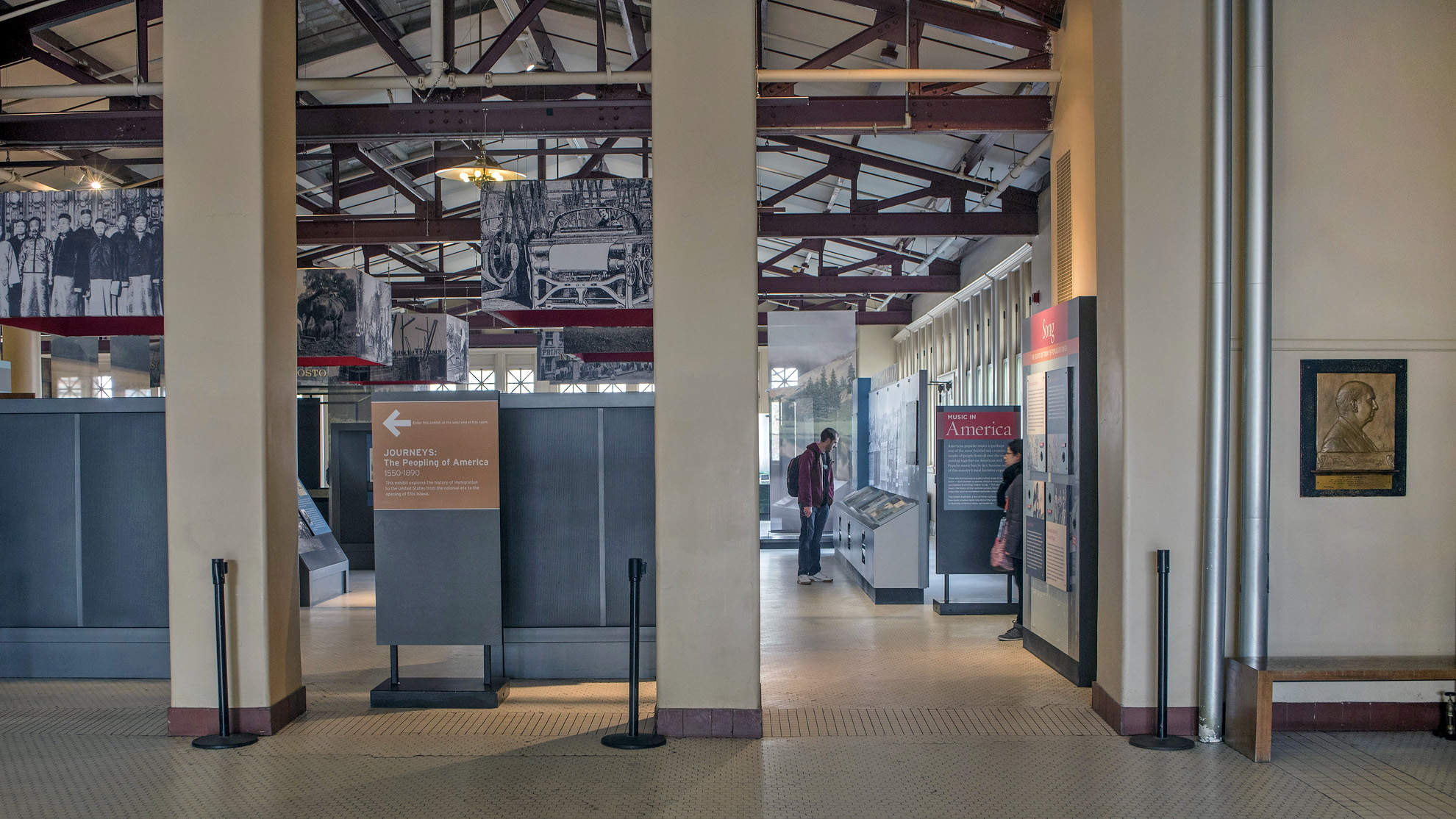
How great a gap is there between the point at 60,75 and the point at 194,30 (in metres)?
6.98

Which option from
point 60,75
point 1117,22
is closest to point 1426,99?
point 1117,22

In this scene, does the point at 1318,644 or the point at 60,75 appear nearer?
the point at 1318,644

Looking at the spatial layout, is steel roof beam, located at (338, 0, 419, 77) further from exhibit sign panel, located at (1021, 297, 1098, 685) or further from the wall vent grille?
exhibit sign panel, located at (1021, 297, 1098, 685)

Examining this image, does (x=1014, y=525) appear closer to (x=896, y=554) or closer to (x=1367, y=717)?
(x=896, y=554)

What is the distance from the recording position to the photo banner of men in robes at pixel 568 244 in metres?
7.08

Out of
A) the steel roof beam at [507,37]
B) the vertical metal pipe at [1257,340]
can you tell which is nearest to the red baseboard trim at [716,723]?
the vertical metal pipe at [1257,340]

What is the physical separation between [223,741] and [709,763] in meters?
2.51

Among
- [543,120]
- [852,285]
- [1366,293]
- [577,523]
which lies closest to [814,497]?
[577,523]

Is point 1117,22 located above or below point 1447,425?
above

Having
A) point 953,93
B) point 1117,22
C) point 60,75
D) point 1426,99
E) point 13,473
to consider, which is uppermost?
point 60,75

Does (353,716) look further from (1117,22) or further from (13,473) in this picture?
(1117,22)

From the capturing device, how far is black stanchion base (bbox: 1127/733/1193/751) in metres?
4.57

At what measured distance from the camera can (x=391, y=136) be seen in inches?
333

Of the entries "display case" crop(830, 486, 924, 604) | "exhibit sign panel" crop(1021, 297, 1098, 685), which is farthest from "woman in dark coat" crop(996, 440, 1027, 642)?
→ "display case" crop(830, 486, 924, 604)
